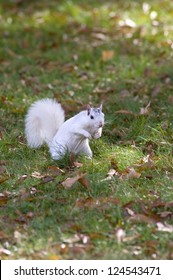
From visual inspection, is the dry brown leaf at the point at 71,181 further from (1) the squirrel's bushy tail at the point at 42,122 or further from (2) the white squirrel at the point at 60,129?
(1) the squirrel's bushy tail at the point at 42,122

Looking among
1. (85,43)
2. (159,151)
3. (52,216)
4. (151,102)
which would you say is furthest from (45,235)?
(85,43)

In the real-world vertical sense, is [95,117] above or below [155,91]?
above

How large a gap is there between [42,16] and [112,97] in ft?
10.4

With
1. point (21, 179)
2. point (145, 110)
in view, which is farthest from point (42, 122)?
point (145, 110)

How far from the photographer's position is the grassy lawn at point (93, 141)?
167 inches

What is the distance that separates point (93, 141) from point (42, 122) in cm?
43

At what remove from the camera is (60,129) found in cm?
534

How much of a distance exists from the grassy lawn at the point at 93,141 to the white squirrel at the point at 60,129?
0.09m

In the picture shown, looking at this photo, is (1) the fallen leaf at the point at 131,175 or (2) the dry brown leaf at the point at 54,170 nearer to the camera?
(1) the fallen leaf at the point at 131,175

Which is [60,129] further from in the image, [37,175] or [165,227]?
[165,227]

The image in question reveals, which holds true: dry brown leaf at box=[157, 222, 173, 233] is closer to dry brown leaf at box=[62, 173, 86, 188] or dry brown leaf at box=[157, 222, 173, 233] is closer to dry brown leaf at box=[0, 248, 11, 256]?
dry brown leaf at box=[62, 173, 86, 188]

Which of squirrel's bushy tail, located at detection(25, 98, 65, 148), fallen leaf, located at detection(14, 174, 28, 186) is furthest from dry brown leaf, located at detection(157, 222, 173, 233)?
squirrel's bushy tail, located at detection(25, 98, 65, 148)

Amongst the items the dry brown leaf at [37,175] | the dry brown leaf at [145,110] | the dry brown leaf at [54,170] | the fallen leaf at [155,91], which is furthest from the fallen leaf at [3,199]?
the fallen leaf at [155,91]
